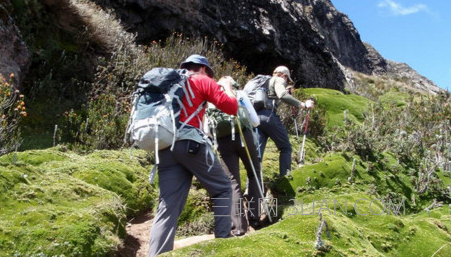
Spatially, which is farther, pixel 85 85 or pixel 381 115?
pixel 381 115

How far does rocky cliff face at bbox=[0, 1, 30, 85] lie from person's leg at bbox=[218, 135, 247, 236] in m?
4.84

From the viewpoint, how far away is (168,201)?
3.52 metres

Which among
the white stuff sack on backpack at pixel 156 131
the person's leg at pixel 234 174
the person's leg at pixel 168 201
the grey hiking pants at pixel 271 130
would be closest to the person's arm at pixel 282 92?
the grey hiking pants at pixel 271 130

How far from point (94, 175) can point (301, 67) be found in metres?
13.4

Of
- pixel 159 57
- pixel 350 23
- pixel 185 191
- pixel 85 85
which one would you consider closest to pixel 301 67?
pixel 159 57

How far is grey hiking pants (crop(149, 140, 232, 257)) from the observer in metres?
3.44

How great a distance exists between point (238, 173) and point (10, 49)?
5481mm

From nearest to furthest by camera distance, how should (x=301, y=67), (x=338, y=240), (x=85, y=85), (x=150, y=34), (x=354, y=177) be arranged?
1. (x=338, y=240)
2. (x=354, y=177)
3. (x=85, y=85)
4. (x=150, y=34)
5. (x=301, y=67)

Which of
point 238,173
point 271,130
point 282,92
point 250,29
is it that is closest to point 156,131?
point 238,173

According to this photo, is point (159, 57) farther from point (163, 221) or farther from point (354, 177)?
point (163, 221)

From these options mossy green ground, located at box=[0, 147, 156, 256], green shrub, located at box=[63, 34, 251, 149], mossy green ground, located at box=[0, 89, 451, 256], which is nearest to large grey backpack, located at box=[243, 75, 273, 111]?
mossy green ground, located at box=[0, 89, 451, 256]

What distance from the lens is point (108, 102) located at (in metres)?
8.86

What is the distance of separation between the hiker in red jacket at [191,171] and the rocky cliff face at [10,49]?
5338 mm

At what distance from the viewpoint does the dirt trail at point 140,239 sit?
431 centimetres
